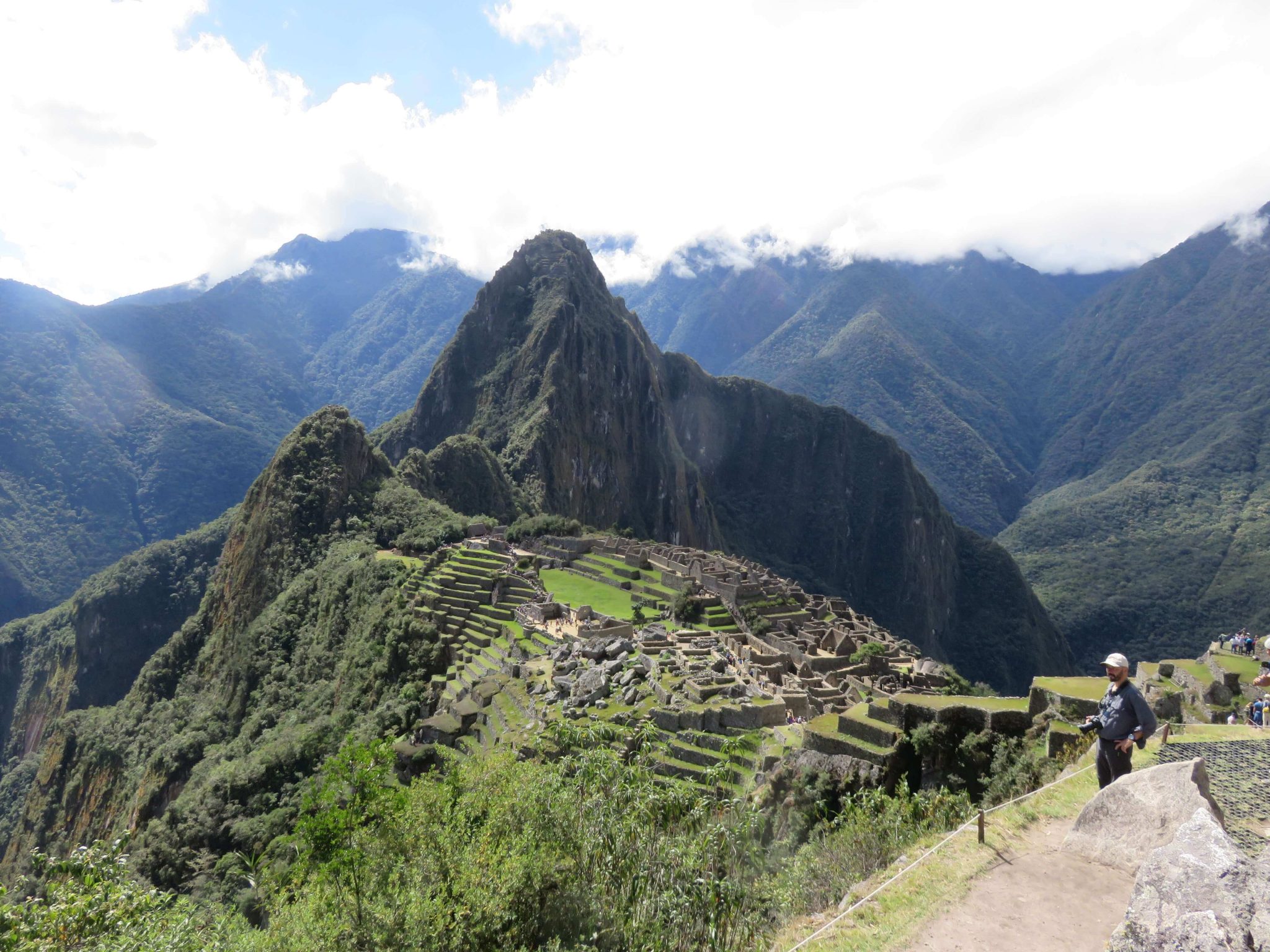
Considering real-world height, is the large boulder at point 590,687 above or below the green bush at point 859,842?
below

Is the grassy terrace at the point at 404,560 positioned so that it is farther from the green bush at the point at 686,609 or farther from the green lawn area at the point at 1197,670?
the green lawn area at the point at 1197,670

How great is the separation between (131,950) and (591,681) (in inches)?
642

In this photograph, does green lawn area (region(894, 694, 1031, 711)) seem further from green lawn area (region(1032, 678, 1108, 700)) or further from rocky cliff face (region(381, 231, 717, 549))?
rocky cliff face (region(381, 231, 717, 549))

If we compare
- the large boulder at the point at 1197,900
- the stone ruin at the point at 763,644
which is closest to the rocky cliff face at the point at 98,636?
the stone ruin at the point at 763,644

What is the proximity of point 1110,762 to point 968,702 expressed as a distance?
9.28 meters

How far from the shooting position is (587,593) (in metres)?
53.8

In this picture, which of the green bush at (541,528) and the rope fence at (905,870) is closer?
the rope fence at (905,870)

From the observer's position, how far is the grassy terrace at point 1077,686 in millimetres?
17422

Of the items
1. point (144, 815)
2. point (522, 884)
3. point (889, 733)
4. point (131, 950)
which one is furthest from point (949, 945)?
point (144, 815)

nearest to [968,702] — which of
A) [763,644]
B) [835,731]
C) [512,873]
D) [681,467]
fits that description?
[835,731]

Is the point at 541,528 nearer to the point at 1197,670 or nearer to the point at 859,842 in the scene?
the point at 1197,670

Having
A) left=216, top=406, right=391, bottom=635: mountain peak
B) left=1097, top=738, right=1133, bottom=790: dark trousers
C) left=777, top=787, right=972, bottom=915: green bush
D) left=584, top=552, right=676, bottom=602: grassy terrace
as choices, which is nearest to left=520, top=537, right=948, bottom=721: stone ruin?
left=584, top=552, right=676, bottom=602: grassy terrace

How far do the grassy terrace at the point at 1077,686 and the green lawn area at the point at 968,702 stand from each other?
0.71 m

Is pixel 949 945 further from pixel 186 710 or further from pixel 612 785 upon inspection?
pixel 186 710
